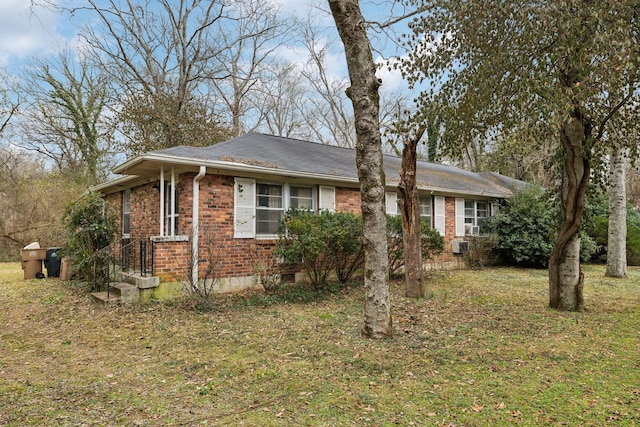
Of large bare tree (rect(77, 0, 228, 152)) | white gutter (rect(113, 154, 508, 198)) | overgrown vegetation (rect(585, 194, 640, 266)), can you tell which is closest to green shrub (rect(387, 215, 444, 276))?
white gutter (rect(113, 154, 508, 198))

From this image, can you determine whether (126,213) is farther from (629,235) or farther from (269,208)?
(629,235)

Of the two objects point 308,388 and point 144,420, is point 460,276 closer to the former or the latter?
point 308,388

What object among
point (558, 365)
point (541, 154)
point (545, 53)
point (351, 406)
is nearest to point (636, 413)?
point (558, 365)

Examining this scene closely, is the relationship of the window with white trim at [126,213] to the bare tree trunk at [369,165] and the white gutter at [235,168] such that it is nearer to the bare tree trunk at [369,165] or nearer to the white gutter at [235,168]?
the white gutter at [235,168]

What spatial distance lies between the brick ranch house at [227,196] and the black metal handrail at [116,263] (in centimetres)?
28

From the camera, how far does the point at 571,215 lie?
6613 millimetres

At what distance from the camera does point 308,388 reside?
3832 mm

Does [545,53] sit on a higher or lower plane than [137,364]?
A: higher

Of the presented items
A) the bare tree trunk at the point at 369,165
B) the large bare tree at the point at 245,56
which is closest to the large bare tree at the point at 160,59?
the large bare tree at the point at 245,56

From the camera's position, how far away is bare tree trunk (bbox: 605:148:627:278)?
38.0ft

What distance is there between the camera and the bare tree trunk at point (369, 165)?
518 centimetres

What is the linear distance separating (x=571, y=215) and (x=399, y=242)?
4.06 m

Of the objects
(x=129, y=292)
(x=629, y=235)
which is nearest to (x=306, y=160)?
(x=129, y=292)

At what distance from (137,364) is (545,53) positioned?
22.3 feet
